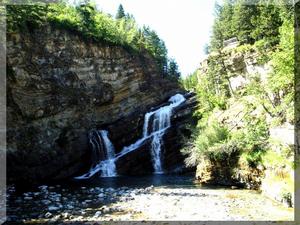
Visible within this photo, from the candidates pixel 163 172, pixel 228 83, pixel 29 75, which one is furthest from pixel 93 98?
pixel 228 83

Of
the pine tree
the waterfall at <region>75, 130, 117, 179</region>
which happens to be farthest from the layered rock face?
the pine tree

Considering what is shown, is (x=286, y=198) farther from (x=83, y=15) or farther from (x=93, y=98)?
(x=83, y=15)

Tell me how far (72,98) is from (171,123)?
410 inches

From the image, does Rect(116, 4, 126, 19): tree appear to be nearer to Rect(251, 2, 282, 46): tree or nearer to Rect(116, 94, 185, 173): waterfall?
Rect(116, 94, 185, 173): waterfall

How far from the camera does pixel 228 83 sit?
37.9 meters

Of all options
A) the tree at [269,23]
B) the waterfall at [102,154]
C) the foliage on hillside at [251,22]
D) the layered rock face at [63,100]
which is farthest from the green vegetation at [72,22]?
the tree at [269,23]

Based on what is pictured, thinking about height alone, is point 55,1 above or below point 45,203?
above

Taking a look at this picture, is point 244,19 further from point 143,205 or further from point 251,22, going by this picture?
point 143,205

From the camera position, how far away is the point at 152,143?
3538cm

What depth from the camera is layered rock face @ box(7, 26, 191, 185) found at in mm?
28734

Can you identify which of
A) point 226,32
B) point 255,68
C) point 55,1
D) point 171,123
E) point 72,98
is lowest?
point 171,123

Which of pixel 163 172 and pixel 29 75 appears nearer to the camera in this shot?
pixel 29 75

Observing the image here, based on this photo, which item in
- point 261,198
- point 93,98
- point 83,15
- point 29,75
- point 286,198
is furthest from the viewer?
point 83,15

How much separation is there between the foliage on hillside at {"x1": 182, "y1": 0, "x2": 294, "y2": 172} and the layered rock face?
8.56m
